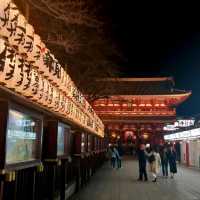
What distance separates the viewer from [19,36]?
4.80m

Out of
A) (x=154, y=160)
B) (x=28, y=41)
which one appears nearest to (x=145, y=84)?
(x=154, y=160)

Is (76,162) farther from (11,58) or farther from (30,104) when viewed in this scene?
(11,58)

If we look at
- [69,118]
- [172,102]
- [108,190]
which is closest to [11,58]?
[69,118]

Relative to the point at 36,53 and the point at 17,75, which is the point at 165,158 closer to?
the point at 36,53

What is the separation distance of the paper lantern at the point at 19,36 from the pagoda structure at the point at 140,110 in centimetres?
3697

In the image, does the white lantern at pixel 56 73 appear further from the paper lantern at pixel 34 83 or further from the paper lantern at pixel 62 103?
the paper lantern at pixel 34 83

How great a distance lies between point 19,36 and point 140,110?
4067cm

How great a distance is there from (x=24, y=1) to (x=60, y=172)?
5.23 m

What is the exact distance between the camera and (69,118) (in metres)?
9.95

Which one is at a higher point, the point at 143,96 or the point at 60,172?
the point at 143,96

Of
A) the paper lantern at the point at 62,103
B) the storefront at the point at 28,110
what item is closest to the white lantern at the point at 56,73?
the storefront at the point at 28,110

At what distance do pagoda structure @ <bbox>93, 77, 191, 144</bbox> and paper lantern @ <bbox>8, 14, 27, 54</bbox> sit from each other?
121 ft

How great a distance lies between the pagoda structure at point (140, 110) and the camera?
43.0 m

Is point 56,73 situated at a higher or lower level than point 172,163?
higher
